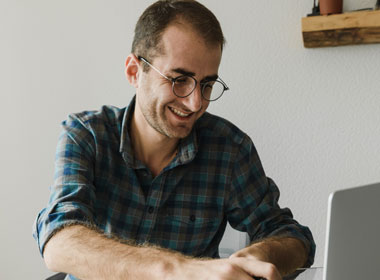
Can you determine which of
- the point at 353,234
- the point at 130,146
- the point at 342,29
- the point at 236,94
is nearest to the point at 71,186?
the point at 130,146

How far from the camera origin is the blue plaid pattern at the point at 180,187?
1380mm

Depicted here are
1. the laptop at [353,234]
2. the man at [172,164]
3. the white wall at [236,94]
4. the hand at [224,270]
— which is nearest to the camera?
the laptop at [353,234]

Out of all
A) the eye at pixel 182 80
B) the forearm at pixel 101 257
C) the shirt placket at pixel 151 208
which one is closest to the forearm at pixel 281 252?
the forearm at pixel 101 257

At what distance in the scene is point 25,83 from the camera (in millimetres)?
2303

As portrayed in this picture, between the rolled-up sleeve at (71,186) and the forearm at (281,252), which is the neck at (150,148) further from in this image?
the forearm at (281,252)

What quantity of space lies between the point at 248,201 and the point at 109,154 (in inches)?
16.7

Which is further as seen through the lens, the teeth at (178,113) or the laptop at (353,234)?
the teeth at (178,113)

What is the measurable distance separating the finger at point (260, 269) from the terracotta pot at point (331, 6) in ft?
3.76

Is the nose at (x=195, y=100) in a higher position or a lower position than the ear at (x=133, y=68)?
lower

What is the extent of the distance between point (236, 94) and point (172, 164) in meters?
0.68

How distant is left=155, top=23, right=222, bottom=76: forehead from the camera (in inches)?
51.1

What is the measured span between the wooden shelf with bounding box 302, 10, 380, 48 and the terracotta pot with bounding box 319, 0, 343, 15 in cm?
2

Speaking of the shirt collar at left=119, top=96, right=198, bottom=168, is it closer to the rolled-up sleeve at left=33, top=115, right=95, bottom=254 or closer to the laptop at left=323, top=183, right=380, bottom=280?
the rolled-up sleeve at left=33, top=115, right=95, bottom=254

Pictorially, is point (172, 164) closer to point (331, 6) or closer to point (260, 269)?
point (260, 269)
